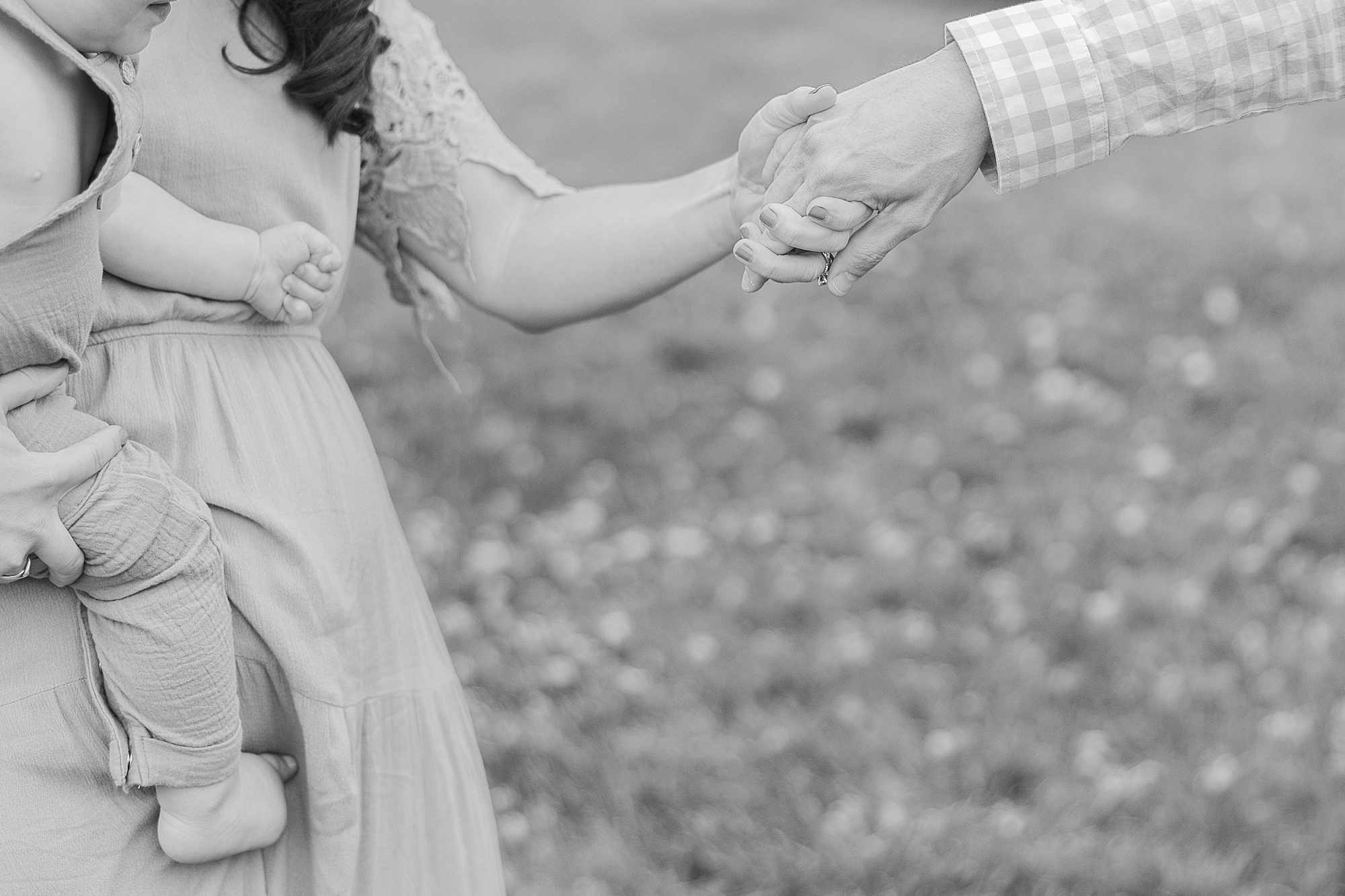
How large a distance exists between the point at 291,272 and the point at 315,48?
0.74 feet

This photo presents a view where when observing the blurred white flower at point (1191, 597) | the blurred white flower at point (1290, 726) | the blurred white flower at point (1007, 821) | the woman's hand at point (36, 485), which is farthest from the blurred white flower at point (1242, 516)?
the woman's hand at point (36, 485)

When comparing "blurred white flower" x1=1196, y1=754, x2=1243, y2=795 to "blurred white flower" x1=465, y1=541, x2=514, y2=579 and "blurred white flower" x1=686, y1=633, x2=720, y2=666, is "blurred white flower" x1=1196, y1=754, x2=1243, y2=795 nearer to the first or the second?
"blurred white flower" x1=686, y1=633, x2=720, y2=666

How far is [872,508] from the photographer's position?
151 inches

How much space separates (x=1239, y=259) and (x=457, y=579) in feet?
9.16

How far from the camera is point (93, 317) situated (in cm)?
122

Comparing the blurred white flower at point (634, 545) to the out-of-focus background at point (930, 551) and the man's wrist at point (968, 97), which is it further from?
the man's wrist at point (968, 97)

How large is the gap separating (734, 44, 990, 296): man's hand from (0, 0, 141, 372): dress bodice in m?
0.70

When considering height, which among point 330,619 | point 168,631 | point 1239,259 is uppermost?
point 168,631

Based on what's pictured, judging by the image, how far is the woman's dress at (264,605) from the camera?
1.25 m

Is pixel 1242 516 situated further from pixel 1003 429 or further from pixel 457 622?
pixel 457 622

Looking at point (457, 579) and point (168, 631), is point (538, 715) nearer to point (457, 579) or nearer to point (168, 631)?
point (457, 579)

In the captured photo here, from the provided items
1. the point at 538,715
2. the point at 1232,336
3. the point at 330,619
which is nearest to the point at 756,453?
the point at 538,715

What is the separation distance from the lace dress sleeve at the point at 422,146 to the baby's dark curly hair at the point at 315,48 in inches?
7.7

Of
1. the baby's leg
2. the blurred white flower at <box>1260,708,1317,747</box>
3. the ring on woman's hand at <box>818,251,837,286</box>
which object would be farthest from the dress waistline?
the blurred white flower at <box>1260,708,1317,747</box>
